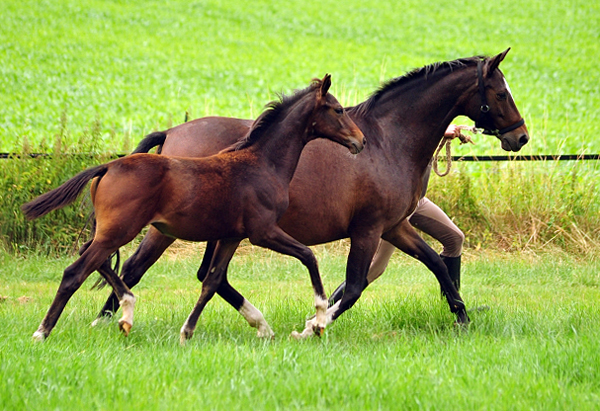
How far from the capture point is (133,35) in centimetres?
3094

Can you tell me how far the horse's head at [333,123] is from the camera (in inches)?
213

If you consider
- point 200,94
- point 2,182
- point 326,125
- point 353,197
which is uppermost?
point 326,125

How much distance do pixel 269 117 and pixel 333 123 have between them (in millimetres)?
494

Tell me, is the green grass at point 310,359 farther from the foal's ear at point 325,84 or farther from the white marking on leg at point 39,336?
the foal's ear at point 325,84

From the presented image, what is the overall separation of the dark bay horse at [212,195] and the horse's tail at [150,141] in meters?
1.21

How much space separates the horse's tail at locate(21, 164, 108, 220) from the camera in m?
4.93

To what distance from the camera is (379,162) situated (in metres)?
5.86

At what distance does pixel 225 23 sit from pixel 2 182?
25.7 metres

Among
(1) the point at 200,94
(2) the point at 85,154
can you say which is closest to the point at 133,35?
(1) the point at 200,94

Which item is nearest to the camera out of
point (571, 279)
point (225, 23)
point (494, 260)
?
point (571, 279)

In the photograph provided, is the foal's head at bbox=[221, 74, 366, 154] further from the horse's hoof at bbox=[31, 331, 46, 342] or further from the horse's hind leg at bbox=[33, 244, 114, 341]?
the horse's hoof at bbox=[31, 331, 46, 342]

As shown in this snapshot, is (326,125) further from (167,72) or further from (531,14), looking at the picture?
(531,14)

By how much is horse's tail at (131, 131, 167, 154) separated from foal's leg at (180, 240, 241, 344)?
1309mm

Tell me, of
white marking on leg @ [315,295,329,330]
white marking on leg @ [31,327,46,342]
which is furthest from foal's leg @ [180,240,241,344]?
white marking on leg @ [31,327,46,342]
